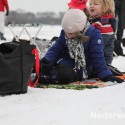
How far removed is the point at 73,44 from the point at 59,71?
324 millimetres

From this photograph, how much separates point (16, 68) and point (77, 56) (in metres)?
0.92

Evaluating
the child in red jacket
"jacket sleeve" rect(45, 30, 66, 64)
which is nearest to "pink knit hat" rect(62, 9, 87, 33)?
"jacket sleeve" rect(45, 30, 66, 64)

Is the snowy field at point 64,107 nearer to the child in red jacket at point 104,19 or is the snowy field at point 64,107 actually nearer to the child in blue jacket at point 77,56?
the child in blue jacket at point 77,56

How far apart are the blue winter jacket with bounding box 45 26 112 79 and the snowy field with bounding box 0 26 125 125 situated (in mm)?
487

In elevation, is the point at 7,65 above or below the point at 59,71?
above

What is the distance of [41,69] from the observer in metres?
3.56

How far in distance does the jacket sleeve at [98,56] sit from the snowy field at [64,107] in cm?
45

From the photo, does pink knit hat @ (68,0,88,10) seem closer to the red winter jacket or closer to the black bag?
the black bag

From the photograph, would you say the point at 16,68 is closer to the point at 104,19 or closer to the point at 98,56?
the point at 98,56

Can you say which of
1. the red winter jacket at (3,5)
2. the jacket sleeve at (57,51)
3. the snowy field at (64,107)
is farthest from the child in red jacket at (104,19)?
the red winter jacket at (3,5)

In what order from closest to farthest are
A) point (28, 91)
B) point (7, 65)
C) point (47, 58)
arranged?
point (7, 65) → point (28, 91) → point (47, 58)

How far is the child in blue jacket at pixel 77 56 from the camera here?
359 cm

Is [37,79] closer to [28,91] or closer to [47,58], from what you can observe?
[28,91]

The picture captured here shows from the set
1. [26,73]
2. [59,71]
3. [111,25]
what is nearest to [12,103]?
[26,73]
